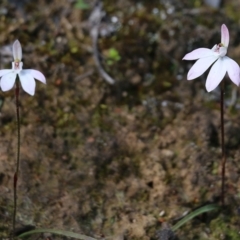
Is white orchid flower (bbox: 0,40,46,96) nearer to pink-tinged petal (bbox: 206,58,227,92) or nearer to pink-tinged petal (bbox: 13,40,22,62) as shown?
pink-tinged petal (bbox: 13,40,22,62)

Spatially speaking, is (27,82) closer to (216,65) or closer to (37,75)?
(37,75)

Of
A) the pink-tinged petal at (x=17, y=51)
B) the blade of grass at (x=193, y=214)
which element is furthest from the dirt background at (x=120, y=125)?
the pink-tinged petal at (x=17, y=51)

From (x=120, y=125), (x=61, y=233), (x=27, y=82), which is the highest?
(x=27, y=82)

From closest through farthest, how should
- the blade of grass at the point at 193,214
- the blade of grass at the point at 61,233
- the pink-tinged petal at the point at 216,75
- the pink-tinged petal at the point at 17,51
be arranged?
the pink-tinged petal at the point at 216,75
the pink-tinged petal at the point at 17,51
the blade of grass at the point at 61,233
the blade of grass at the point at 193,214

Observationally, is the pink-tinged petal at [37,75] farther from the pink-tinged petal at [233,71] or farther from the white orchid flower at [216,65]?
the pink-tinged petal at [233,71]

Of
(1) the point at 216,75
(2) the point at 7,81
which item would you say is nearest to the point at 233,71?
(1) the point at 216,75

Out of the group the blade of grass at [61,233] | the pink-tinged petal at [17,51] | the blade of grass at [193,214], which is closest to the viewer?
the pink-tinged petal at [17,51]
